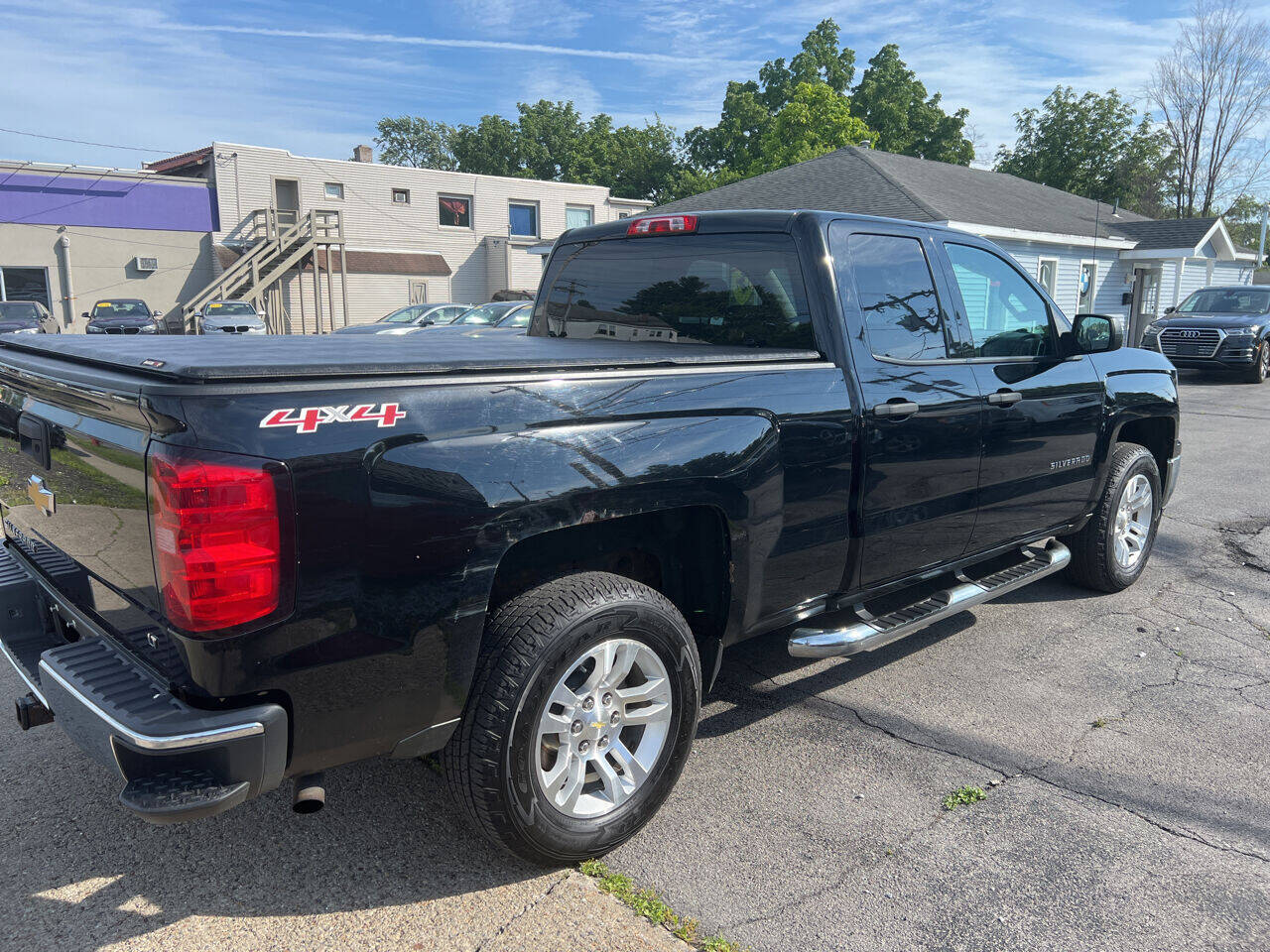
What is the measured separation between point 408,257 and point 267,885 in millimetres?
36509

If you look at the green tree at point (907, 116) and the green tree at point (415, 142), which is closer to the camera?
the green tree at point (907, 116)

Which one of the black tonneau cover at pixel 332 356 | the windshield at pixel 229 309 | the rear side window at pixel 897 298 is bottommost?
the black tonneau cover at pixel 332 356

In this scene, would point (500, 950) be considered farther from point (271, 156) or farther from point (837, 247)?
point (271, 156)

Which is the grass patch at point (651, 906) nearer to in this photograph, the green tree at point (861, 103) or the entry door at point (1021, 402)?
the entry door at point (1021, 402)

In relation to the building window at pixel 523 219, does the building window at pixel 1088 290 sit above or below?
below

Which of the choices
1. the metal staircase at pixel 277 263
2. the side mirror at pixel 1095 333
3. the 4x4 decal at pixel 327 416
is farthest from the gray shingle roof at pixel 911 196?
the 4x4 decal at pixel 327 416

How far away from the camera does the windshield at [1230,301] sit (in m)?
19.7

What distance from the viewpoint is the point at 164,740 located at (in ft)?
6.84

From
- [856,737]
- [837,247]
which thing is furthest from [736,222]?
[856,737]

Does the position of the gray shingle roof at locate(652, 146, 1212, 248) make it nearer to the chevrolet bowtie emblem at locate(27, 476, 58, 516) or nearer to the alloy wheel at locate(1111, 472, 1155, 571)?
the alloy wheel at locate(1111, 472, 1155, 571)

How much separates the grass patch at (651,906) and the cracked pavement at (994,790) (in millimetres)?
46

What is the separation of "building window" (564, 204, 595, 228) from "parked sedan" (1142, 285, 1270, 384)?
86.1 ft

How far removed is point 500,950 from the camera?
8.07ft

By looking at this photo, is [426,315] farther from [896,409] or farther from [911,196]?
[896,409]
